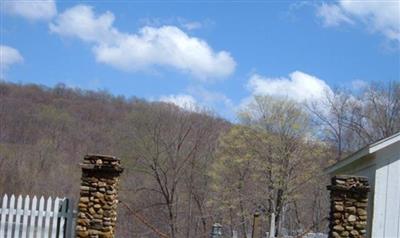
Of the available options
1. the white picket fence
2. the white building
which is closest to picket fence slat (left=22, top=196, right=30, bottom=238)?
the white picket fence

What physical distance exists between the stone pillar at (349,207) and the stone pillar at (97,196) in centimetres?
363

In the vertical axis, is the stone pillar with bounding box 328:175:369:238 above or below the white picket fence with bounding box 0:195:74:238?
above

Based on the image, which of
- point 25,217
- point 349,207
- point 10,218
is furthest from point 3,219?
point 349,207

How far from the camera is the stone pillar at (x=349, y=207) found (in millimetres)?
9523

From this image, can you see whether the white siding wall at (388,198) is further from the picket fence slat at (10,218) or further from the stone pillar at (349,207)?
the picket fence slat at (10,218)

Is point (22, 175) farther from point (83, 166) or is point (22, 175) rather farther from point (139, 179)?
point (83, 166)

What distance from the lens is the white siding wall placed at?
9703 mm

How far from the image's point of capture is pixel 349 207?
31.3 feet

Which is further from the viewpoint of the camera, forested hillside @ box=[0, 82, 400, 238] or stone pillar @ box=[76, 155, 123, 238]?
forested hillside @ box=[0, 82, 400, 238]

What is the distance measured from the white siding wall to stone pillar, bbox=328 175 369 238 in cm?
30

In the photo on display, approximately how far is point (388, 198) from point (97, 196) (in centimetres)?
477

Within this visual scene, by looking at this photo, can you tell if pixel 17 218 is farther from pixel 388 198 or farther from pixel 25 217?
pixel 388 198

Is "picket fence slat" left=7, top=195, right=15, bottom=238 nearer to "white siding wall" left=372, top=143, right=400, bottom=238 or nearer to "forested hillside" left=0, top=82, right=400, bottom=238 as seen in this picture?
"white siding wall" left=372, top=143, right=400, bottom=238

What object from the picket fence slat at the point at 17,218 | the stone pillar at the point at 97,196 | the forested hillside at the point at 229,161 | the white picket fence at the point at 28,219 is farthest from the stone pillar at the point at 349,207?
the forested hillside at the point at 229,161
